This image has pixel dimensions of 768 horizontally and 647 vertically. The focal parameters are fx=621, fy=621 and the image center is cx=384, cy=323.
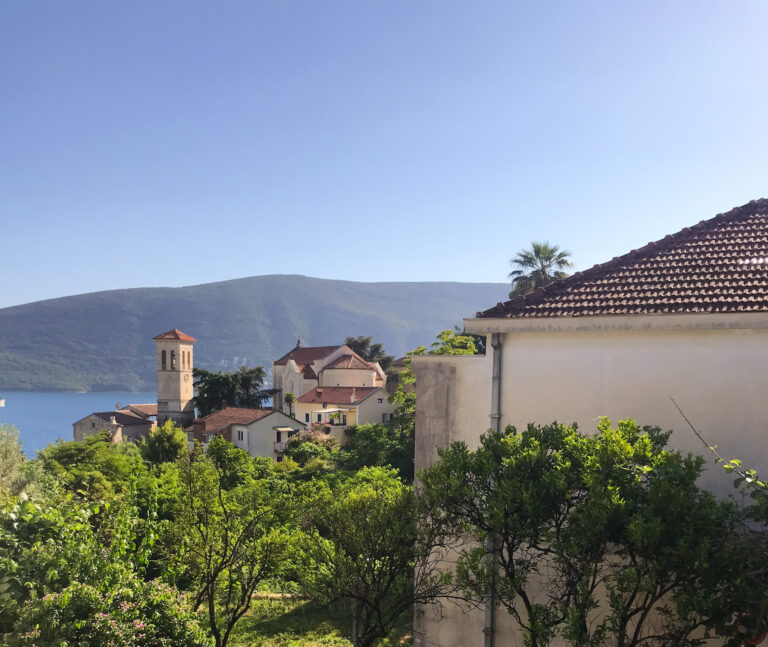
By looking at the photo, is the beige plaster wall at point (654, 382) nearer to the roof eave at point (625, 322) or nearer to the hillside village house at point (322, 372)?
the roof eave at point (625, 322)

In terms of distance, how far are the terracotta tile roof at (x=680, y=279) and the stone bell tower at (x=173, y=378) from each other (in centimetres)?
6961

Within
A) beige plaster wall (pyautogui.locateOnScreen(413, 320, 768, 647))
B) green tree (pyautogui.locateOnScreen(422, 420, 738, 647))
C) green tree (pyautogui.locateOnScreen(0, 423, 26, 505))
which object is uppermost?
beige plaster wall (pyautogui.locateOnScreen(413, 320, 768, 647))

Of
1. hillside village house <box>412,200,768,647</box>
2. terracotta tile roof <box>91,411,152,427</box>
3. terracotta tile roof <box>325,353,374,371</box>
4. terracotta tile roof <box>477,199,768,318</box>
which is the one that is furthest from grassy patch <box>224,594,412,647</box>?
terracotta tile roof <box>91,411,152,427</box>

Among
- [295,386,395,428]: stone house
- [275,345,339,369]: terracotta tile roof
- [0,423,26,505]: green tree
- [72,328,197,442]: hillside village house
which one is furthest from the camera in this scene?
[275,345,339,369]: terracotta tile roof

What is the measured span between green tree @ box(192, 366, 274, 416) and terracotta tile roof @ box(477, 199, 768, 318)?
65484 mm

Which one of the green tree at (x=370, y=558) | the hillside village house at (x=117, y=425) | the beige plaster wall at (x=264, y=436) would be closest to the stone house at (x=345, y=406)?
the beige plaster wall at (x=264, y=436)

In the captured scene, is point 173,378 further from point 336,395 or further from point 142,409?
point 336,395

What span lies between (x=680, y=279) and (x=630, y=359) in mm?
1488

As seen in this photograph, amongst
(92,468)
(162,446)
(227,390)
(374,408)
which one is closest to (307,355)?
(227,390)

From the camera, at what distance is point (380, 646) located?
15.1 meters

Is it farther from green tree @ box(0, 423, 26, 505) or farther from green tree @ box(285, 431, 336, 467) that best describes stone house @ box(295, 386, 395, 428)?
green tree @ box(0, 423, 26, 505)

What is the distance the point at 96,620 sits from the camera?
721 cm

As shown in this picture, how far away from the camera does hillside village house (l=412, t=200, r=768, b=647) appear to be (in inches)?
324

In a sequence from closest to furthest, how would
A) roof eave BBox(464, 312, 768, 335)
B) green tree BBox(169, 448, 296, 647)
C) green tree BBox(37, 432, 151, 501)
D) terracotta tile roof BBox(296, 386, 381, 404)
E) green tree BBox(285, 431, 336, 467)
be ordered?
roof eave BBox(464, 312, 768, 335) → green tree BBox(169, 448, 296, 647) → green tree BBox(37, 432, 151, 501) → green tree BBox(285, 431, 336, 467) → terracotta tile roof BBox(296, 386, 381, 404)
